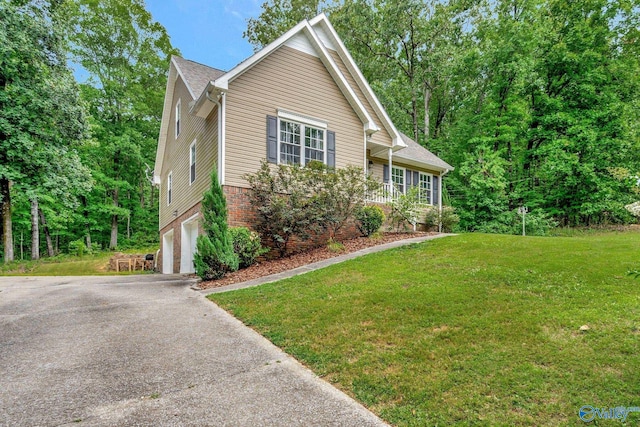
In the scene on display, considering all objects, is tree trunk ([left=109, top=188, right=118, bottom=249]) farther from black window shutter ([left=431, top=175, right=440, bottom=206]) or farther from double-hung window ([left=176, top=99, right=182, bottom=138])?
black window shutter ([left=431, top=175, right=440, bottom=206])

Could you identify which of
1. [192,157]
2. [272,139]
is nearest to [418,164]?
[272,139]

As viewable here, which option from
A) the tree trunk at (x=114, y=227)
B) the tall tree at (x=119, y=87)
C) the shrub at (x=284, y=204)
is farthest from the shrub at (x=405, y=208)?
the tree trunk at (x=114, y=227)

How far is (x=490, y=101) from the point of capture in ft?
65.8

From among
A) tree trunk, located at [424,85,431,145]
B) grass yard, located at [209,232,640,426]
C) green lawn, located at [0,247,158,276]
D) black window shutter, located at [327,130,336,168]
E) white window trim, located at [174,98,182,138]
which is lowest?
green lawn, located at [0,247,158,276]

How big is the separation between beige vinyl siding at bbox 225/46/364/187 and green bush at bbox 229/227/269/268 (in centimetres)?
160

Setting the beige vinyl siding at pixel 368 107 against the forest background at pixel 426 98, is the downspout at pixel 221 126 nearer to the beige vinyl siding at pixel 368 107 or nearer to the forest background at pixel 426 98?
the beige vinyl siding at pixel 368 107

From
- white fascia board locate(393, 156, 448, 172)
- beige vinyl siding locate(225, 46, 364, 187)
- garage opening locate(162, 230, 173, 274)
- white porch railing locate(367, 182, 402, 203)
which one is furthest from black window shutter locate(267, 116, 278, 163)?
garage opening locate(162, 230, 173, 274)

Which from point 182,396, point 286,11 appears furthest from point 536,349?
point 286,11

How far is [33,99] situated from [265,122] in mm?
10236

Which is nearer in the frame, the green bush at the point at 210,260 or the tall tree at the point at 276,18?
the green bush at the point at 210,260

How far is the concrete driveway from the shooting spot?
9.77 ft

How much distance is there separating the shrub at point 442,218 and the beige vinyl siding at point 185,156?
374 inches

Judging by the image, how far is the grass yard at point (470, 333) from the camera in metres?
2.97

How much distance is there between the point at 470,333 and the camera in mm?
4156
